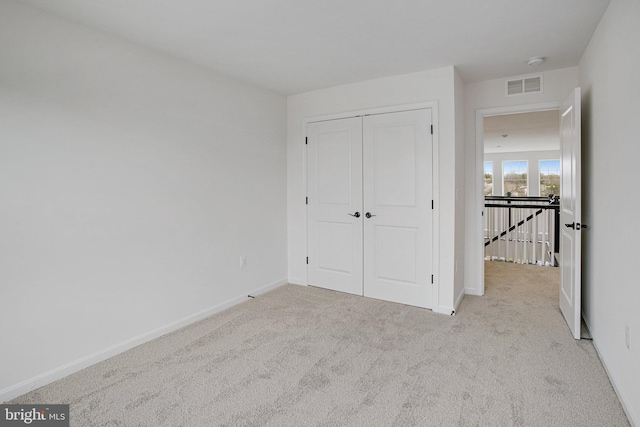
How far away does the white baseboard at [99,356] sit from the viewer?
216cm

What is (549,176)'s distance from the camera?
12391mm

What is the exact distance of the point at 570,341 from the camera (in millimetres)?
2791

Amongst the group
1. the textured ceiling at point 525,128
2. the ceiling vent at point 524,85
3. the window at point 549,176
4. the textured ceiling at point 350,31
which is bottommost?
the window at point 549,176

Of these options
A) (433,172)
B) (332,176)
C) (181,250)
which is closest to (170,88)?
(181,250)

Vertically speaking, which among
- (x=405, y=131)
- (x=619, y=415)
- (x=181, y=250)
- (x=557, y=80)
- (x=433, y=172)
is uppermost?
(x=557, y=80)

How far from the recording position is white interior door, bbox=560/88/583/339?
2.76 meters

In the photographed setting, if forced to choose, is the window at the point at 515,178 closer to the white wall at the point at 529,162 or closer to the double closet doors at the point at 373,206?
the white wall at the point at 529,162

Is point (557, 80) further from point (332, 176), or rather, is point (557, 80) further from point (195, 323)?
point (195, 323)

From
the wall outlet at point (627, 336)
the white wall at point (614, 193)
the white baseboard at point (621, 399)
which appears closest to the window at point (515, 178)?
the white wall at point (614, 193)

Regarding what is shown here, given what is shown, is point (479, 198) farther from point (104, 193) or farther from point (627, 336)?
point (104, 193)

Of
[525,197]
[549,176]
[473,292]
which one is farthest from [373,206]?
[549,176]

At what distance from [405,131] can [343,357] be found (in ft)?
7.43

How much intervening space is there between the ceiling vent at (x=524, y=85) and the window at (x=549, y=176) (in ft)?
34.0

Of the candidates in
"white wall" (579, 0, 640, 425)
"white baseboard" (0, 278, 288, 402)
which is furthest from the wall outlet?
"white baseboard" (0, 278, 288, 402)
